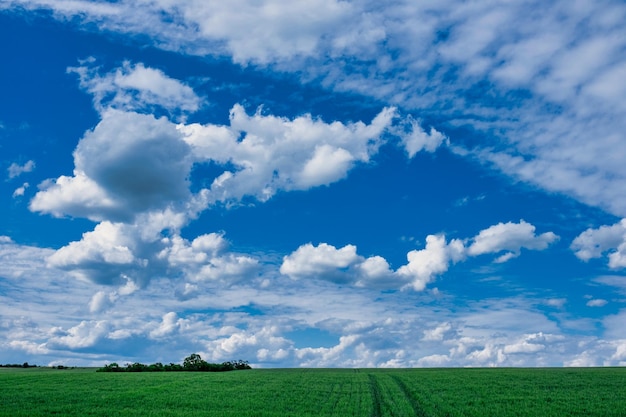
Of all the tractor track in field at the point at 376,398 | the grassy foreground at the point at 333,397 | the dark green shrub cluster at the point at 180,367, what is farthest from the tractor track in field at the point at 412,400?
the dark green shrub cluster at the point at 180,367

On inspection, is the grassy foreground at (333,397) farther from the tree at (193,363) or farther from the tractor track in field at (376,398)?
the tree at (193,363)

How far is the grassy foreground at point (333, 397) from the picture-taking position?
39500mm

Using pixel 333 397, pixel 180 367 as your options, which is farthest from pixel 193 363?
pixel 333 397

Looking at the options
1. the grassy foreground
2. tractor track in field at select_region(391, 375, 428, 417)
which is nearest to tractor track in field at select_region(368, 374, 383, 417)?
the grassy foreground

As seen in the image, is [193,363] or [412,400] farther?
[193,363]

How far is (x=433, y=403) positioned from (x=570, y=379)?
26212mm

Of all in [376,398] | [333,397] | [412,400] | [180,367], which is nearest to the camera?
[412,400]

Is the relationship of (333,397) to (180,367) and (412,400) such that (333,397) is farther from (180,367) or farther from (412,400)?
(180,367)

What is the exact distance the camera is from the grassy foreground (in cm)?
3950

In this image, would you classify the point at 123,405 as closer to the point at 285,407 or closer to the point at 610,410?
the point at 285,407

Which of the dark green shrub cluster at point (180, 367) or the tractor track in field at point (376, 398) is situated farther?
the dark green shrub cluster at point (180, 367)

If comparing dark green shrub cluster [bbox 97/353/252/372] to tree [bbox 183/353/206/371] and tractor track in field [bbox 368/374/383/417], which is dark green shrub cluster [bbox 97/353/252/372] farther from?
tractor track in field [bbox 368/374/383/417]

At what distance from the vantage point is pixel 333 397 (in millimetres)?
47188

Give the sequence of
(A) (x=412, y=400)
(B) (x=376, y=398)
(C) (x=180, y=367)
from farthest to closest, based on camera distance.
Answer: (C) (x=180, y=367) < (B) (x=376, y=398) < (A) (x=412, y=400)
